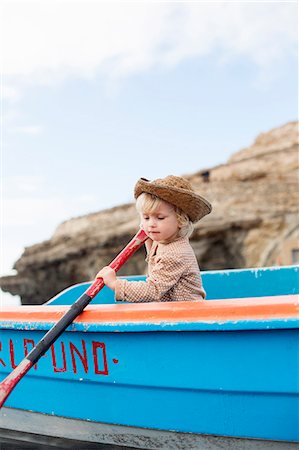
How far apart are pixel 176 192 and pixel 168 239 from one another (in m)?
0.25

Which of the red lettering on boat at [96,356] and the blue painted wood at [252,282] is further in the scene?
the blue painted wood at [252,282]

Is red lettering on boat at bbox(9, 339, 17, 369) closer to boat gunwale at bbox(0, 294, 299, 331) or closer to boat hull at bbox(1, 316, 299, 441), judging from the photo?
boat hull at bbox(1, 316, 299, 441)

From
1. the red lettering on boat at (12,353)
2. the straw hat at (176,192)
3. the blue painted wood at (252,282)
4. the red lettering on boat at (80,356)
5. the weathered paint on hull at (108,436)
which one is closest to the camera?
the weathered paint on hull at (108,436)

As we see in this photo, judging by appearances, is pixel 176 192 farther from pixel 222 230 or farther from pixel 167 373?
pixel 222 230

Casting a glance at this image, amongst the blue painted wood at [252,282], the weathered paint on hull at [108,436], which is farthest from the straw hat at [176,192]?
the blue painted wood at [252,282]

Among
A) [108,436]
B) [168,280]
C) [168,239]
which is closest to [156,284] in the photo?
[168,280]

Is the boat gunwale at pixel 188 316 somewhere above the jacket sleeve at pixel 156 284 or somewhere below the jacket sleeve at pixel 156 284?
below

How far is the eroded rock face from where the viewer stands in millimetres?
15203

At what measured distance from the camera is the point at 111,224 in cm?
1838

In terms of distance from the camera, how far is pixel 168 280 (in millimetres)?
2803

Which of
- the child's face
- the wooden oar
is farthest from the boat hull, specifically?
the child's face

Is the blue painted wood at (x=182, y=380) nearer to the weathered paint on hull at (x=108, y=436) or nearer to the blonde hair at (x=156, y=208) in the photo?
the weathered paint on hull at (x=108, y=436)

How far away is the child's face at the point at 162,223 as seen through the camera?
282 centimetres

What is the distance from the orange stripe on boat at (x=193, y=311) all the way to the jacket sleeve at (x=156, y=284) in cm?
6
